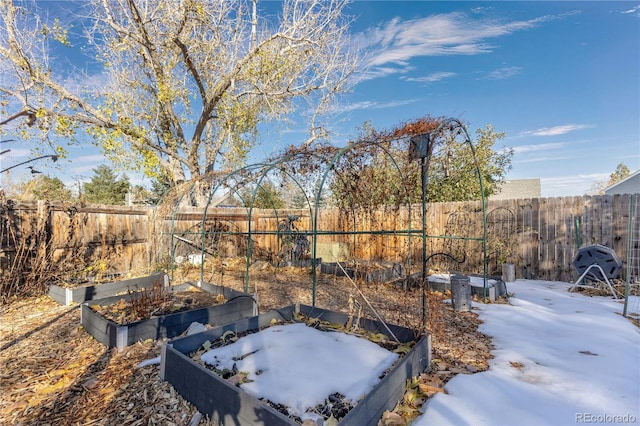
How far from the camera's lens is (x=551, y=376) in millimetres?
2314

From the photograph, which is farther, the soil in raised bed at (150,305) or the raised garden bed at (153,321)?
the soil in raised bed at (150,305)

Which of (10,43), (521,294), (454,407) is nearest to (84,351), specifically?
(454,407)

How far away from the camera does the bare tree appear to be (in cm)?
720

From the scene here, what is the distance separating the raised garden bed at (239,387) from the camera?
5.32 feet

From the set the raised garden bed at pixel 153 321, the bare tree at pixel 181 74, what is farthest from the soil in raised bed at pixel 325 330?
the bare tree at pixel 181 74

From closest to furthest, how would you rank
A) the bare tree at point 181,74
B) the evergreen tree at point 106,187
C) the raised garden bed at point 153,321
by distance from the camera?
the raised garden bed at point 153,321 → the bare tree at point 181,74 → the evergreen tree at point 106,187

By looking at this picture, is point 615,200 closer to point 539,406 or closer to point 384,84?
point 539,406

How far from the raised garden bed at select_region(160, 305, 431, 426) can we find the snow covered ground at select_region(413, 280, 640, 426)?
25cm

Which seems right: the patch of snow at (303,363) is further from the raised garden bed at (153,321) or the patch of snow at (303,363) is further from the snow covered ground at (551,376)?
the raised garden bed at (153,321)

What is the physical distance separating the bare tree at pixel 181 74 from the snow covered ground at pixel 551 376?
8.11 meters

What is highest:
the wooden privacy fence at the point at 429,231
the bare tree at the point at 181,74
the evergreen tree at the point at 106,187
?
the bare tree at the point at 181,74

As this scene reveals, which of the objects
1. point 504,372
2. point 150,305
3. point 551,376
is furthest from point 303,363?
→ point 150,305

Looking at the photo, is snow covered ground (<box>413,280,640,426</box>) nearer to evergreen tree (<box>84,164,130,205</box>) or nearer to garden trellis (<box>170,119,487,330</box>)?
garden trellis (<box>170,119,487,330</box>)

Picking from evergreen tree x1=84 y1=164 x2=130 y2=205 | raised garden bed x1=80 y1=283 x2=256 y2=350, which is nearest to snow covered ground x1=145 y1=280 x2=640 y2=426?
raised garden bed x1=80 y1=283 x2=256 y2=350
